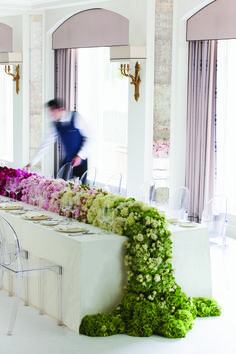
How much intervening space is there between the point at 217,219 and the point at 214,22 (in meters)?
3.23

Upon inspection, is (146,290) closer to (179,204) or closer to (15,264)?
(15,264)

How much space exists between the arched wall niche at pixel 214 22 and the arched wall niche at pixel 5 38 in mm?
4982

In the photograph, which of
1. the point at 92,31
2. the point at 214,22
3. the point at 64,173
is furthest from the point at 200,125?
the point at 92,31

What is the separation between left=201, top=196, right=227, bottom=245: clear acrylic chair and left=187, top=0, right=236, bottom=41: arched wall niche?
2654mm

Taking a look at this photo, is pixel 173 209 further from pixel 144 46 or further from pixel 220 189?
pixel 144 46

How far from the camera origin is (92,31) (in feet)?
33.1

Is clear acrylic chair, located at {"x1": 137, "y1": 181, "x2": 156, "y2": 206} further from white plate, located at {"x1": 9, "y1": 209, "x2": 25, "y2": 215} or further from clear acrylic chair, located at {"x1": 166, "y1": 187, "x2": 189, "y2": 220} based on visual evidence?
white plate, located at {"x1": 9, "y1": 209, "x2": 25, "y2": 215}

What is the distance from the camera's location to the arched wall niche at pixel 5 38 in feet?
39.5

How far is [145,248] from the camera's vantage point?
4.64 m

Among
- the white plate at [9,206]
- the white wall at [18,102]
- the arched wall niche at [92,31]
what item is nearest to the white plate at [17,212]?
the white plate at [9,206]

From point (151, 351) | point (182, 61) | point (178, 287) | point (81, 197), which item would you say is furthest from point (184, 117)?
point (151, 351)

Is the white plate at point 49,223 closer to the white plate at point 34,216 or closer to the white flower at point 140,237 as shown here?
the white plate at point 34,216

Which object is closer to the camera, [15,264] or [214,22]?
[15,264]

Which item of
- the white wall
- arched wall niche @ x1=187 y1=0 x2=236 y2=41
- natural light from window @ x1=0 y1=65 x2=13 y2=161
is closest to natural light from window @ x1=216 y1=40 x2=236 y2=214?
arched wall niche @ x1=187 y1=0 x2=236 y2=41
